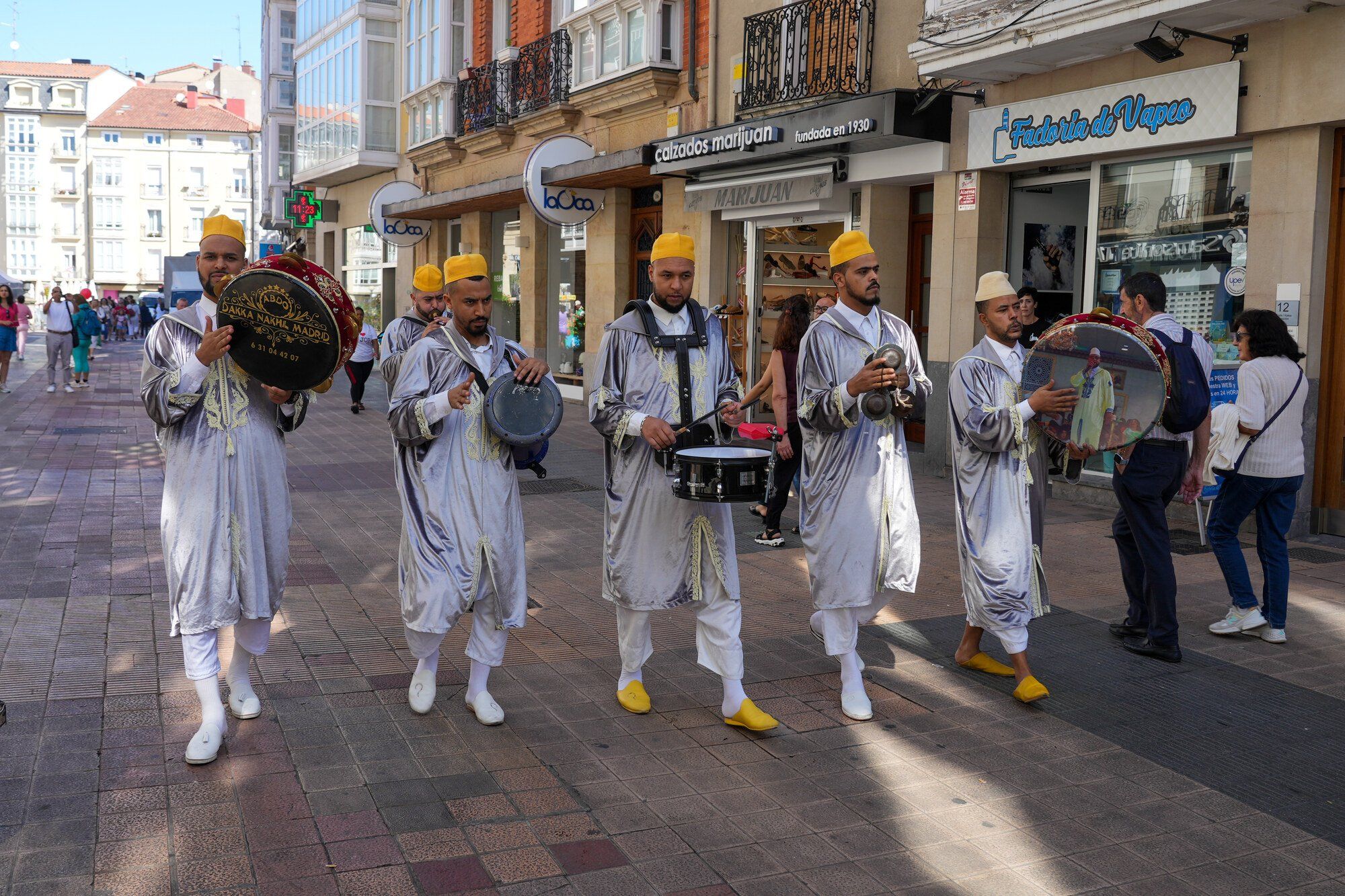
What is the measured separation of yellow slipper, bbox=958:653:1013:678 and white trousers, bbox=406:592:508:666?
2.29 metres

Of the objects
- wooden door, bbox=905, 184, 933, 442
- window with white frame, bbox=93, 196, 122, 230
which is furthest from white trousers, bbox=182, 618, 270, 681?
window with white frame, bbox=93, 196, 122, 230

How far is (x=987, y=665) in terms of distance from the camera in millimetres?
5715

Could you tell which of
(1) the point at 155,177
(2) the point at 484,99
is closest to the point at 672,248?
(2) the point at 484,99

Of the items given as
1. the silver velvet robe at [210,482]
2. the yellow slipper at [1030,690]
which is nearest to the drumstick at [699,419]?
the silver velvet robe at [210,482]

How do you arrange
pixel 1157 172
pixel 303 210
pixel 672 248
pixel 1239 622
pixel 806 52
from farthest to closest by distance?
pixel 303 210
pixel 806 52
pixel 1157 172
pixel 1239 622
pixel 672 248

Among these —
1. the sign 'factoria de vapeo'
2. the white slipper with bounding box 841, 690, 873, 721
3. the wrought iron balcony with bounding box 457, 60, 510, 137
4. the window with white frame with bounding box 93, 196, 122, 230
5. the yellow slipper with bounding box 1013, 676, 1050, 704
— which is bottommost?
the white slipper with bounding box 841, 690, 873, 721

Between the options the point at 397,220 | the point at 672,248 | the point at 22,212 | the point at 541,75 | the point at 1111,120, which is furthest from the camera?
the point at 22,212

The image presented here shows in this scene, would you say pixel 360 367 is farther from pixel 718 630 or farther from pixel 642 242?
pixel 718 630

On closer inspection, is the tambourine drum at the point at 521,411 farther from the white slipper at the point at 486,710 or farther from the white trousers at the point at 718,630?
the white slipper at the point at 486,710

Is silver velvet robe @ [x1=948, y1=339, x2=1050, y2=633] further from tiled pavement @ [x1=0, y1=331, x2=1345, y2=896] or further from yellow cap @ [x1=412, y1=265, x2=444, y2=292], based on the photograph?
yellow cap @ [x1=412, y1=265, x2=444, y2=292]

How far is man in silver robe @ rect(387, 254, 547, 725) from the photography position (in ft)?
15.6

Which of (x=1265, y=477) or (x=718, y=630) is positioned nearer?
(x=718, y=630)

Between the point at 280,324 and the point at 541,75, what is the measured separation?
56.5 feet

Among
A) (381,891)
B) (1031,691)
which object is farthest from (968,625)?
(381,891)
